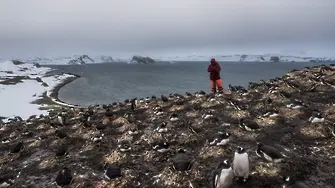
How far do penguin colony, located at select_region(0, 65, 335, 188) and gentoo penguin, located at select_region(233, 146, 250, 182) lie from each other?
1.5 inches

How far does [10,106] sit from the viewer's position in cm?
6806

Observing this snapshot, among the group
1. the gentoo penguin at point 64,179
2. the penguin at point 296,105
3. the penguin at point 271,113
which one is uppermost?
the penguin at point 296,105

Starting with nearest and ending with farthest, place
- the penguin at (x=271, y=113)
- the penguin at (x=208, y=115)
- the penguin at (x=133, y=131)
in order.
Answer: the penguin at (x=271, y=113)
the penguin at (x=133, y=131)
the penguin at (x=208, y=115)

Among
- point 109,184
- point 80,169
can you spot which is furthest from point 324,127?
point 80,169

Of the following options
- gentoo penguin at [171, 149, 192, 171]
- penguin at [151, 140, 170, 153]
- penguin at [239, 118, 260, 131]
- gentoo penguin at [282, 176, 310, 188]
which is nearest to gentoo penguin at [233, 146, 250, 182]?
gentoo penguin at [282, 176, 310, 188]

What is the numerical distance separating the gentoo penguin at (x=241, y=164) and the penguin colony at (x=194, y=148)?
4 cm

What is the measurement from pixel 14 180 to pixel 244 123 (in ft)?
42.7

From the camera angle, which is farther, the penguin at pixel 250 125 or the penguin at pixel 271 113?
the penguin at pixel 271 113

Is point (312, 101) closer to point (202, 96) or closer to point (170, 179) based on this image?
point (202, 96)

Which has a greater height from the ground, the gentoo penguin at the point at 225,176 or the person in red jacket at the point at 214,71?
the person in red jacket at the point at 214,71

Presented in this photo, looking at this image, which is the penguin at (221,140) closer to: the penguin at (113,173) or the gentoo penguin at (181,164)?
the gentoo penguin at (181,164)

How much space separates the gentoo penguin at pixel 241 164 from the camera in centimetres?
1169

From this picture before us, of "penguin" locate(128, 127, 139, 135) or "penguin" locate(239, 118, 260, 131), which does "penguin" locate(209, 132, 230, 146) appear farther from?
"penguin" locate(128, 127, 139, 135)

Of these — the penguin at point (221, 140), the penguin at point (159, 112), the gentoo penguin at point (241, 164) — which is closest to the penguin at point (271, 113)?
the penguin at point (221, 140)
